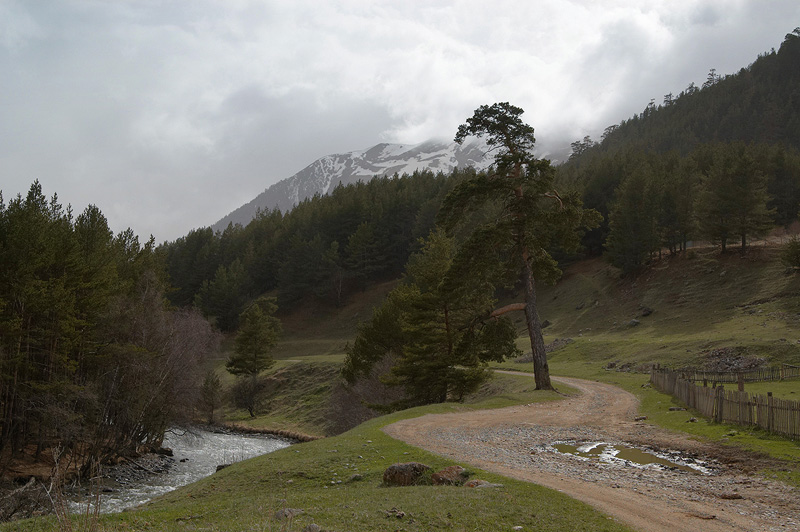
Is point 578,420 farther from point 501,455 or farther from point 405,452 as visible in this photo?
point 405,452

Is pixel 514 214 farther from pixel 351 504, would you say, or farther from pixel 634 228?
pixel 634 228

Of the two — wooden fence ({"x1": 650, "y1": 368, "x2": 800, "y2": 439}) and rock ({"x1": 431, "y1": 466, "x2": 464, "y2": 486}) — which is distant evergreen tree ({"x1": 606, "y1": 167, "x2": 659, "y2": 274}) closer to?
wooden fence ({"x1": 650, "y1": 368, "x2": 800, "y2": 439})

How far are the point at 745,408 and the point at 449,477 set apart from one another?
11.7 metres

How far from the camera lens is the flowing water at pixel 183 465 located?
21544 millimetres

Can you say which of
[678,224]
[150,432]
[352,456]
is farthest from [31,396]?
[678,224]

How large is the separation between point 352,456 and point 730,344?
32.8 m

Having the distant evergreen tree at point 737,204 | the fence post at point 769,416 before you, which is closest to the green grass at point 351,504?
the fence post at point 769,416

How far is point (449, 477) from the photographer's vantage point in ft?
40.2

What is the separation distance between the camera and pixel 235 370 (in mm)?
64938

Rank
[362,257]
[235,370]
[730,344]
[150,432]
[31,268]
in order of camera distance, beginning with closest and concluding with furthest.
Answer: [31,268] < [150,432] < [730,344] < [235,370] < [362,257]

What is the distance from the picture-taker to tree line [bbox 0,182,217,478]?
987 inches

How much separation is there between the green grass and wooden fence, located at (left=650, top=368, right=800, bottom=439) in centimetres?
935

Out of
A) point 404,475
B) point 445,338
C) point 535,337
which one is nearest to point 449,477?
point 404,475

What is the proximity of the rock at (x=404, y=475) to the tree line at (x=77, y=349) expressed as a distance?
1655 centimetres
